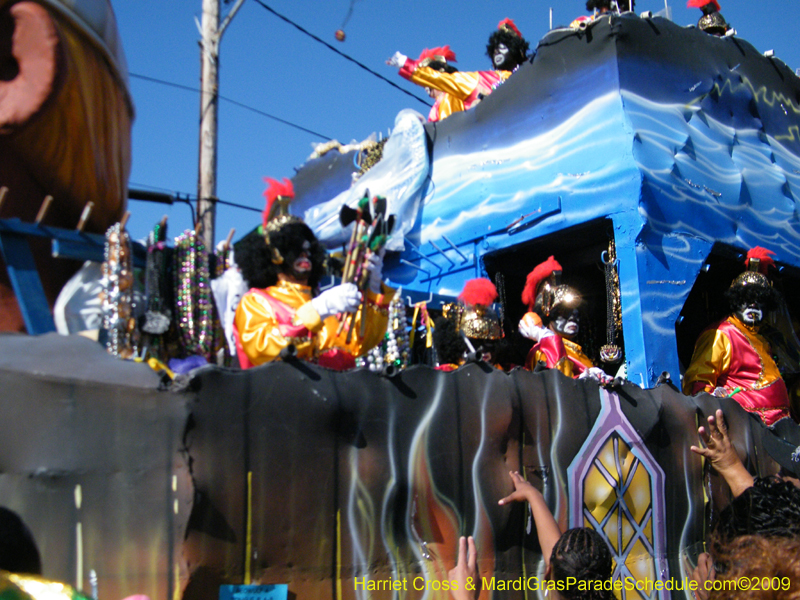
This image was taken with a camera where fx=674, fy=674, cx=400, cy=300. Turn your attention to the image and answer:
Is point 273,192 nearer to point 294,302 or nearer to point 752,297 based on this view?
point 294,302

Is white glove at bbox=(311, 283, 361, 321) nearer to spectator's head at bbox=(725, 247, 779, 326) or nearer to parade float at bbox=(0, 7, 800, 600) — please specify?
parade float at bbox=(0, 7, 800, 600)

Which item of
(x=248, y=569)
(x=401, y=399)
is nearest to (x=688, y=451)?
(x=401, y=399)

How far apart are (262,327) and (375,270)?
716 mm

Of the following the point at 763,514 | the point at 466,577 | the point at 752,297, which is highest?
the point at 752,297

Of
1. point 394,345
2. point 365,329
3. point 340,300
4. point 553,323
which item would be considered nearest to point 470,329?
point 394,345

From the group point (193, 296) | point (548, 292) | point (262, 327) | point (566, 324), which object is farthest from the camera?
point (548, 292)

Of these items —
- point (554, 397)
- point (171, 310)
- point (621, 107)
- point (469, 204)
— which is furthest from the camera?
point (469, 204)

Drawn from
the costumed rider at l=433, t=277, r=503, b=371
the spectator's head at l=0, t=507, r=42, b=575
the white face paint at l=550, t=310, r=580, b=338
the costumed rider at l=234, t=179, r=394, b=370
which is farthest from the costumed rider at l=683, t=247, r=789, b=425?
the spectator's head at l=0, t=507, r=42, b=575

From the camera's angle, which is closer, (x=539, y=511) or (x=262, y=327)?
(x=539, y=511)

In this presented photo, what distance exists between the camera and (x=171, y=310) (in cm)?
472

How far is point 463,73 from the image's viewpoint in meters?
9.06

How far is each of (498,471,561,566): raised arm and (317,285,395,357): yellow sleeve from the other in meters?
1.25

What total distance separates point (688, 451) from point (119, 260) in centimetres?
374

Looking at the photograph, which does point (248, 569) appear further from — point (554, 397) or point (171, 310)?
point (171, 310)
